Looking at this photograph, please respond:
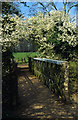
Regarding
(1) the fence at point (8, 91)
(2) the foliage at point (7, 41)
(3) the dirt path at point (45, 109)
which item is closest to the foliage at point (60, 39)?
(2) the foliage at point (7, 41)

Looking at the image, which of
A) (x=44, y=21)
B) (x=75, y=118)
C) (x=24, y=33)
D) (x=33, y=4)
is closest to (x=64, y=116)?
(x=75, y=118)

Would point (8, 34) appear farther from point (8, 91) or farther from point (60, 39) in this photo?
point (8, 91)

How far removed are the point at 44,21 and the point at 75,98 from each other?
30.3ft

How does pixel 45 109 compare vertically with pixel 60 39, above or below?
below

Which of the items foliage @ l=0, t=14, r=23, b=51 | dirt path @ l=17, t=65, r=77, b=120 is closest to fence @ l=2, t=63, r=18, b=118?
dirt path @ l=17, t=65, r=77, b=120

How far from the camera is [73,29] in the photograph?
32.9 feet

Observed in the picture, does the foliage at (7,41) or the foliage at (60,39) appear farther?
the foliage at (60,39)

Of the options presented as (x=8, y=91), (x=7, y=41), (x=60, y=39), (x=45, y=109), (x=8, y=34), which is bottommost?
(x=45, y=109)

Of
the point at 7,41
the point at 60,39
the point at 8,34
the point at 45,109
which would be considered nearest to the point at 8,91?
the point at 45,109

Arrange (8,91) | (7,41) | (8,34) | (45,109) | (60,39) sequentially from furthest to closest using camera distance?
(60,39) → (8,34) → (7,41) → (45,109) → (8,91)

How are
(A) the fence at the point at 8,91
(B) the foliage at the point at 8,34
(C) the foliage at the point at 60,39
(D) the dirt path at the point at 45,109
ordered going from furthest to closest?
(C) the foliage at the point at 60,39 < (B) the foliage at the point at 8,34 < (D) the dirt path at the point at 45,109 < (A) the fence at the point at 8,91

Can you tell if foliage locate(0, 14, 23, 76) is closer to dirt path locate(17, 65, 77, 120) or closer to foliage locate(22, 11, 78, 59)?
dirt path locate(17, 65, 77, 120)

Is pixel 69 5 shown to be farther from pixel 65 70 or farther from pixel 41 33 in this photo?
pixel 65 70

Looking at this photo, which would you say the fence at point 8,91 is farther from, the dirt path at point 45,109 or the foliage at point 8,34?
the foliage at point 8,34
